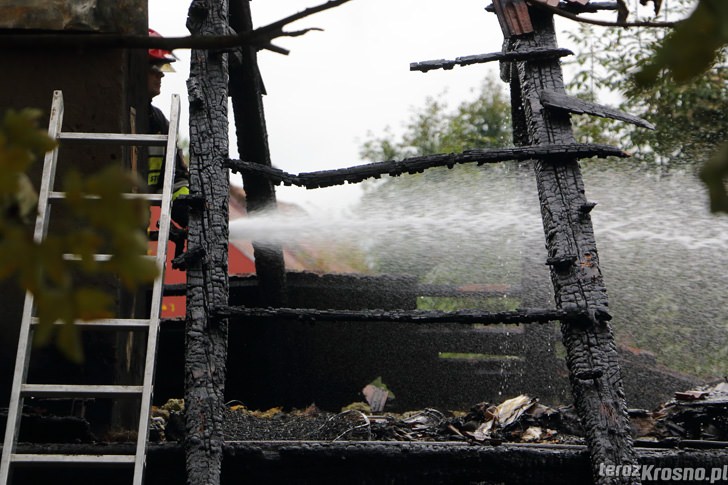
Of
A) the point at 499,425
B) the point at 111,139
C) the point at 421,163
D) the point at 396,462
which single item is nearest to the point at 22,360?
the point at 111,139

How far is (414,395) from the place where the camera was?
20.3 feet

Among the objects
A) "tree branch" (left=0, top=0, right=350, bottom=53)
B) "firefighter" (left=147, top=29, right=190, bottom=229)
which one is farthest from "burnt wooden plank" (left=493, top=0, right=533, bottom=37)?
"tree branch" (left=0, top=0, right=350, bottom=53)

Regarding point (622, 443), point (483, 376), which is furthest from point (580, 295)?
point (483, 376)

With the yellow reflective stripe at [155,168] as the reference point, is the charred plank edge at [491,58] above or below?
below

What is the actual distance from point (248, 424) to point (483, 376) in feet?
7.00

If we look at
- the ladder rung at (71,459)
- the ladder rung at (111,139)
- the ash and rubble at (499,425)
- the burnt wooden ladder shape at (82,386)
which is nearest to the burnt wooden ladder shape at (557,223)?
the burnt wooden ladder shape at (82,386)

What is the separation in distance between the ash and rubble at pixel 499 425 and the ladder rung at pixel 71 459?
77 cm

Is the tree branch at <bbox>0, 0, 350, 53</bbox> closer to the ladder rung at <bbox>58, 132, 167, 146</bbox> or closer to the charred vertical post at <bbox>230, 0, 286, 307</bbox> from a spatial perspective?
the ladder rung at <bbox>58, 132, 167, 146</bbox>

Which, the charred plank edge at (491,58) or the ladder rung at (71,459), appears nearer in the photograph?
the ladder rung at (71,459)

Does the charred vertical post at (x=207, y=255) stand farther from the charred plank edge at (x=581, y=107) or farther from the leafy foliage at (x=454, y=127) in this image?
the leafy foliage at (x=454, y=127)

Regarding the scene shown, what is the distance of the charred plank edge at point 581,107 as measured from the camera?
327cm

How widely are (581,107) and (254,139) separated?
2447 millimetres

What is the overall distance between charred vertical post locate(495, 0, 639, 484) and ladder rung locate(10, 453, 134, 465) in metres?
1.65

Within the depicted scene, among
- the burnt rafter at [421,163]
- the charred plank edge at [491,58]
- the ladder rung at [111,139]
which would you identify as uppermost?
the charred plank edge at [491,58]
